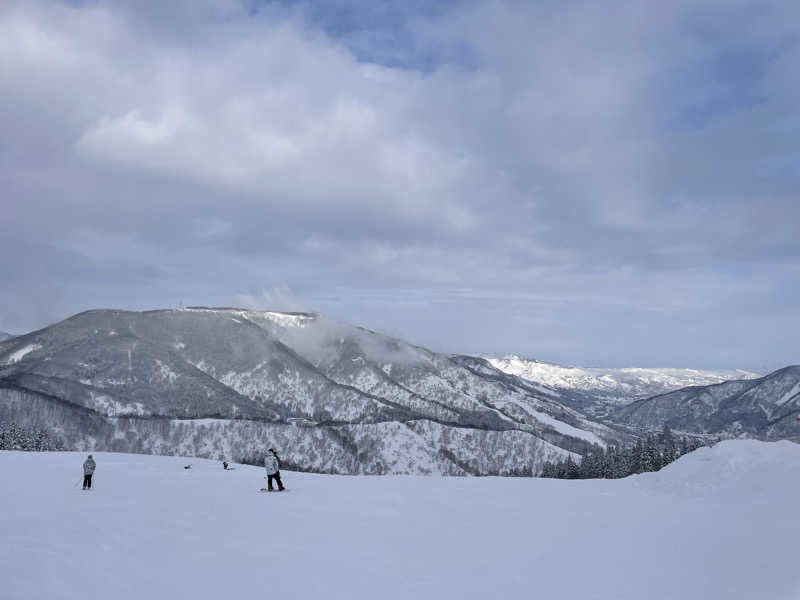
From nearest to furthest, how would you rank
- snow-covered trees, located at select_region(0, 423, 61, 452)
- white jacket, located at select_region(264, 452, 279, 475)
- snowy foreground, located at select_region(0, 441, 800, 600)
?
1. snowy foreground, located at select_region(0, 441, 800, 600)
2. white jacket, located at select_region(264, 452, 279, 475)
3. snow-covered trees, located at select_region(0, 423, 61, 452)

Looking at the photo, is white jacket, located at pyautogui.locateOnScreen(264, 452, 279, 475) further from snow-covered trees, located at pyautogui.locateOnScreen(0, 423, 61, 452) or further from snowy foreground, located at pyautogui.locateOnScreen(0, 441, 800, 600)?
snow-covered trees, located at pyautogui.locateOnScreen(0, 423, 61, 452)

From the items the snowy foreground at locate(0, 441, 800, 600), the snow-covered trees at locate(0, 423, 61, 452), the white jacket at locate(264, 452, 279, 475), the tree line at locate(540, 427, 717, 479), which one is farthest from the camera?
the snow-covered trees at locate(0, 423, 61, 452)

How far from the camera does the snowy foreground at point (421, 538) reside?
590 inches

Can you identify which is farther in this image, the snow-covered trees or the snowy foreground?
the snow-covered trees

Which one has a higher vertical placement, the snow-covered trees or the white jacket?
the white jacket

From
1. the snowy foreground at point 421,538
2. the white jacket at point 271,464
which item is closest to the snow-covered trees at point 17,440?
the snowy foreground at point 421,538

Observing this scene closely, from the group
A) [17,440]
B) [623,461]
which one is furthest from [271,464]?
[623,461]

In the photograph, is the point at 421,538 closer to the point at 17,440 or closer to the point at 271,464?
the point at 271,464

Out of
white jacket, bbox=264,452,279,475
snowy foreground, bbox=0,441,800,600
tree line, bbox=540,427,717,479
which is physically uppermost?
white jacket, bbox=264,452,279,475

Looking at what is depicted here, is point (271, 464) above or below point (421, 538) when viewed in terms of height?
above

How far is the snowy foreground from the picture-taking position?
14984mm

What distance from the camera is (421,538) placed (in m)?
20.5

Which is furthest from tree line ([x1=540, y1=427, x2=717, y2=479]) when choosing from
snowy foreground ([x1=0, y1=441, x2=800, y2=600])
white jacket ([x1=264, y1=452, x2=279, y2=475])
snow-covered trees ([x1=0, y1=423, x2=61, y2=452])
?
snow-covered trees ([x1=0, y1=423, x2=61, y2=452])

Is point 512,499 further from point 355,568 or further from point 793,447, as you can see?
point 793,447
